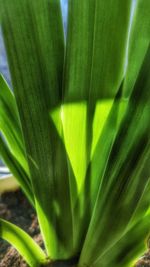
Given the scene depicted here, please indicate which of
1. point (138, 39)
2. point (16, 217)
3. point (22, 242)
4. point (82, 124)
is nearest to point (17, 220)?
point (16, 217)

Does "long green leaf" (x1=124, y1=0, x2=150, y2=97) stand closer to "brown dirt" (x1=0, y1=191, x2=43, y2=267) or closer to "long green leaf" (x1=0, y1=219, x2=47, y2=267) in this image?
"long green leaf" (x1=0, y1=219, x2=47, y2=267)

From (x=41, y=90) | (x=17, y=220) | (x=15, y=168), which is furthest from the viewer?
(x=17, y=220)

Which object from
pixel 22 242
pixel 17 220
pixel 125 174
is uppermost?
pixel 125 174

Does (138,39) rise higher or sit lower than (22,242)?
higher

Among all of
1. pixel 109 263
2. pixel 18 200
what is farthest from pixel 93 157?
pixel 18 200

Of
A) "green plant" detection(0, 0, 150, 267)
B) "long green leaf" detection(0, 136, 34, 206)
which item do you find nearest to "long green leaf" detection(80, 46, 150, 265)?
"green plant" detection(0, 0, 150, 267)

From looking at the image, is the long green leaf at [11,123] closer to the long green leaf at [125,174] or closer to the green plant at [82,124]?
the green plant at [82,124]

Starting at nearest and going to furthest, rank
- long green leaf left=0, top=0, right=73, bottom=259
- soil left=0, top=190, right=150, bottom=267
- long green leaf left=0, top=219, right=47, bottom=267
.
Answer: long green leaf left=0, top=0, right=73, bottom=259
long green leaf left=0, top=219, right=47, bottom=267
soil left=0, top=190, right=150, bottom=267

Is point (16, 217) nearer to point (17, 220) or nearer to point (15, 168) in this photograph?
point (17, 220)
